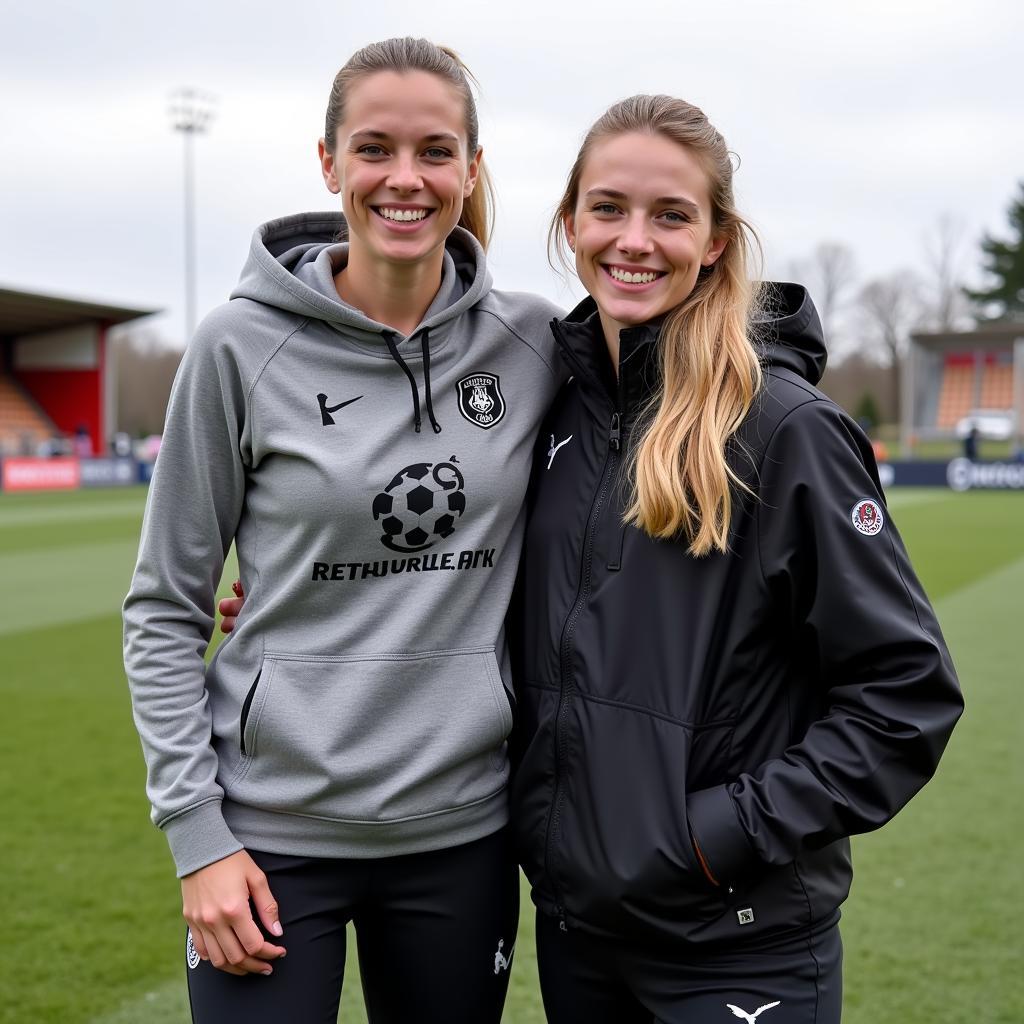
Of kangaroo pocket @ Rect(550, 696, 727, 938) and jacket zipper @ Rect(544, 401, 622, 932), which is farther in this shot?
jacket zipper @ Rect(544, 401, 622, 932)

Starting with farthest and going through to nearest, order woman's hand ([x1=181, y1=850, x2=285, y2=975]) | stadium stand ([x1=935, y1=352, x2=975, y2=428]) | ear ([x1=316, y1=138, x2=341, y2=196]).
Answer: stadium stand ([x1=935, y1=352, x2=975, y2=428])
ear ([x1=316, y1=138, x2=341, y2=196])
woman's hand ([x1=181, y1=850, x2=285, y2=975])

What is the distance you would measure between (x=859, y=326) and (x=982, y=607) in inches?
2331

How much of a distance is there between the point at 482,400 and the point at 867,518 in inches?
30.1

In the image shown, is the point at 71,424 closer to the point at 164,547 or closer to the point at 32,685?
the point at 32,685

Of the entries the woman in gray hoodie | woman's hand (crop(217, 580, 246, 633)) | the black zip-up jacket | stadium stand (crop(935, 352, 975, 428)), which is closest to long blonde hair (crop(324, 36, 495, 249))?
the woman in gray hoodie

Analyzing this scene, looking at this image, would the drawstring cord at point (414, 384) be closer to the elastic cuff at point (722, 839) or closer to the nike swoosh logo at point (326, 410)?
the nike swoosh logo at point (326, 410)

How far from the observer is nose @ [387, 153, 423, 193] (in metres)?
2.13

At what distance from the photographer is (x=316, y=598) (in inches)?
84.7

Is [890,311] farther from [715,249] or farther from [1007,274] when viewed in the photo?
[715,249]

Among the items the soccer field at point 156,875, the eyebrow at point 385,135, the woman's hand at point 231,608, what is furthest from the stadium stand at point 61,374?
the eyebrow at point 385,135

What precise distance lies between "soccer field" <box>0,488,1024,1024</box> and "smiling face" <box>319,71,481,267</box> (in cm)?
134

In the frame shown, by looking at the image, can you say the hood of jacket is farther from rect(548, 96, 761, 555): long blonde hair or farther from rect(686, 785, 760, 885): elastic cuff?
rect(686, 785, 760, 885): elastic cuff

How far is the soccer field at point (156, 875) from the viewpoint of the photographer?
12.4 ft

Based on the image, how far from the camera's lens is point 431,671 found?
2.18m
